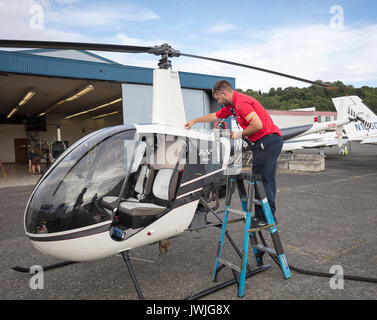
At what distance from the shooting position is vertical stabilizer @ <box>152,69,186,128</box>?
3.45 metres

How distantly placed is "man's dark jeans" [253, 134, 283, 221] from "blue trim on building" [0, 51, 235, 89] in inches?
363

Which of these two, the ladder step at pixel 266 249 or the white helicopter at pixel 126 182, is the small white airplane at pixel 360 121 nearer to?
the white helicopter at pixel 126 182

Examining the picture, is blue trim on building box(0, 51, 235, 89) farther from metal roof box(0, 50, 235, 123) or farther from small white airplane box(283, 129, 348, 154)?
small white airplane box(283, 129, 348, 154)

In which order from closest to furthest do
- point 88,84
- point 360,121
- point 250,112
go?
point 250,112
point 88,84
point 360,121

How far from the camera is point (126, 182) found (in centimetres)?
297

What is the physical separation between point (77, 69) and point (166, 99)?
27.2 feet

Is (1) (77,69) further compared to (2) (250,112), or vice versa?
(1) (77,69)

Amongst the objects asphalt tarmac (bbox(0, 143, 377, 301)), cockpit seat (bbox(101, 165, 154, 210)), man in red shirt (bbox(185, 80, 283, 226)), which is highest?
man in red shirt (bbox(185, 80, 283, 226))

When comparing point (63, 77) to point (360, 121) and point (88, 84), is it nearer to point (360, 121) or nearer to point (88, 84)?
point (88, 84)

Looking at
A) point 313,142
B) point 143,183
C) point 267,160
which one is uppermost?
point 313,142

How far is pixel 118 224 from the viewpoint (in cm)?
277

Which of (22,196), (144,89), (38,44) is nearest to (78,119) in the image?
(144,89)

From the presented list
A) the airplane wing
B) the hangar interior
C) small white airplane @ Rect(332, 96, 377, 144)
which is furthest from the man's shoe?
the airplane wing

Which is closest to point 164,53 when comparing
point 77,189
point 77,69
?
point 77,189
